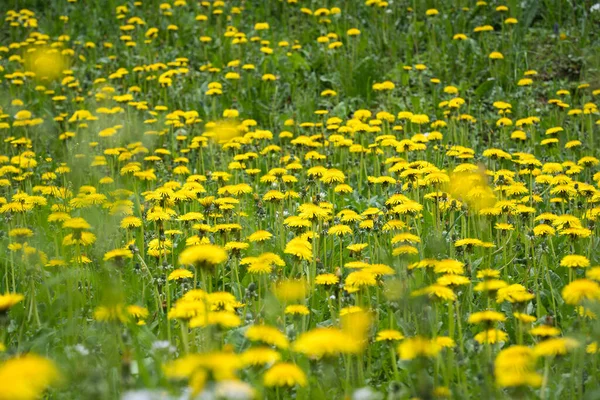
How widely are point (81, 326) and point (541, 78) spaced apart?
19.0ft

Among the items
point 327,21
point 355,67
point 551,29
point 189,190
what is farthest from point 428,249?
point 551,29

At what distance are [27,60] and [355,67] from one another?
3781 mm

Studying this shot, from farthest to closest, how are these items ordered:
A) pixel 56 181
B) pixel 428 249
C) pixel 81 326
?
pixel 56 181 → pixel 428 249 → pixel 81 326

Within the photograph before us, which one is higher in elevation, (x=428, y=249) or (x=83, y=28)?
(x=83, y=28)

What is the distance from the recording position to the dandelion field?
2.28 metres

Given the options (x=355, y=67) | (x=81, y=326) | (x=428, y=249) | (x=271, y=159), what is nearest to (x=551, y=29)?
(x=355, y=67)

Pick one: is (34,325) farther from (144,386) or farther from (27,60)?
(27,60)

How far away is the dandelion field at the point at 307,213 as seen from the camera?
228 cm

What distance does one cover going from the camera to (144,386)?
2.12 meters

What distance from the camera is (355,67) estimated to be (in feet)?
24.0

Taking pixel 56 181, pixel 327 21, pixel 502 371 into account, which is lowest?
pixel 56 181

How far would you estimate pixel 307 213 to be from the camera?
327 centimetres

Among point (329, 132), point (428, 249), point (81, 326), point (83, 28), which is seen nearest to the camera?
point (81, 326)

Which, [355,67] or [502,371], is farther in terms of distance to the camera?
[355,67]
